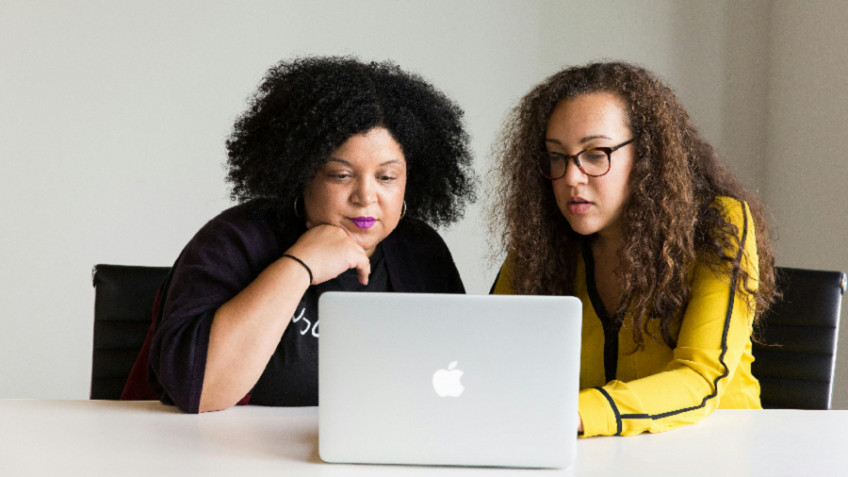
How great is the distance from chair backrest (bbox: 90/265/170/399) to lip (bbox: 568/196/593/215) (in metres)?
0.89

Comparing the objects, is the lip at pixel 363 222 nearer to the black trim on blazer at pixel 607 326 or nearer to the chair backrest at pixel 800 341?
the black trim on blazer at pixel 607 326

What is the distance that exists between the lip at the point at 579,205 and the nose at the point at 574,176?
34 mm

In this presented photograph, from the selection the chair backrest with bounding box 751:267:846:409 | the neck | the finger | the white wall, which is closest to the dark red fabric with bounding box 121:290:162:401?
the finger

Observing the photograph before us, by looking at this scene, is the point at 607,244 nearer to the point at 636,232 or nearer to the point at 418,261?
the point at 636,232

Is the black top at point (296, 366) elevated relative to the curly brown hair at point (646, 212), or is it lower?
lower

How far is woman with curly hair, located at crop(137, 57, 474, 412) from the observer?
140 centimetres

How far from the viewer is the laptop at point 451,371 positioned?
3.43ft

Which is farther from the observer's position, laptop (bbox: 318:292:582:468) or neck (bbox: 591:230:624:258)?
neck (bbox: 591:230:624:258)

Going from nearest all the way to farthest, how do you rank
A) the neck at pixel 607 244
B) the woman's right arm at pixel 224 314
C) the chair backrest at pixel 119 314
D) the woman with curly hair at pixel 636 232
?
the woman's right arm at pixel 224 314 < the woman with curly hair at pixel 636 232 < the neck at pixel 607 244 < the chair backrest at pixel 119 314

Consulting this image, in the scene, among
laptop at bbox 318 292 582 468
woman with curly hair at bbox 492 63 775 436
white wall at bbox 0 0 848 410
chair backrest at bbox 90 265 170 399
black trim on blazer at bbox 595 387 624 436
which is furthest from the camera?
white wall at bbox 0 0 848 410

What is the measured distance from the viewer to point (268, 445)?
1182 millimetres

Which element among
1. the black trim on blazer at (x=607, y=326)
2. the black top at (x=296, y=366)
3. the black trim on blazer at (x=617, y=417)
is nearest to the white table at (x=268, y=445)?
the black trim on blazer at (x=617, y=417)

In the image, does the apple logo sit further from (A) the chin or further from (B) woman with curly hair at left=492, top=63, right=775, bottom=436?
(A) the chin

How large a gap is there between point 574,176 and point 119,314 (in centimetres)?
103
